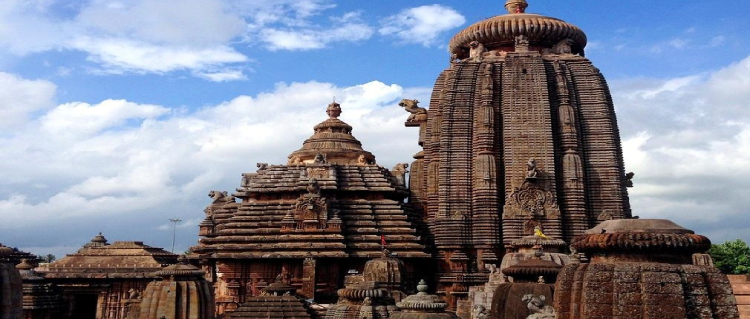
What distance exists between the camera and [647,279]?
7.04 meters

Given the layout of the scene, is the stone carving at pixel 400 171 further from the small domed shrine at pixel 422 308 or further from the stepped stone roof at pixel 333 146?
the small domed shrine at pixel 422 308

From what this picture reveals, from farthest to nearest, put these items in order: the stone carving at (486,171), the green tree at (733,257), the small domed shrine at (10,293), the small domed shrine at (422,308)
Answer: the green tree at (733,257)
the stone carving at (486,171)
the small domed shrine at (10,293)
the small domed shrine at (422,308)

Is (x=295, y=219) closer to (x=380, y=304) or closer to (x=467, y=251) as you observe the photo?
(x=467, y=251)

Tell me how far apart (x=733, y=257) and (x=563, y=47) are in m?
27.4

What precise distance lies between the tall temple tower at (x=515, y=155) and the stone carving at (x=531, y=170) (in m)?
0.05

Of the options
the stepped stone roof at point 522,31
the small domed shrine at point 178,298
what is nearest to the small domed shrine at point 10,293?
the small domed shrine at point 178,298

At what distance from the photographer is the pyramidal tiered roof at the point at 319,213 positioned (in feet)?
110

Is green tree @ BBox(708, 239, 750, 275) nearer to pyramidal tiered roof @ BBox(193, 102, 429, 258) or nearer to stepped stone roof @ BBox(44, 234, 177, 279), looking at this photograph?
pyramidal tiered roof @ BBox(193, 102, 429, 258)

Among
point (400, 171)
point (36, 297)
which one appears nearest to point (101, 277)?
point (36, 297)

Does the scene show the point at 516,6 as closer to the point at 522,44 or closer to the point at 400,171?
the point at 522,44

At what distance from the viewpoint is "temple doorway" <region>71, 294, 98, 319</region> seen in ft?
124

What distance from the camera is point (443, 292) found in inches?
1307

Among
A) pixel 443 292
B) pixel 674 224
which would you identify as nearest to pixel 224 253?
pixel 443 292

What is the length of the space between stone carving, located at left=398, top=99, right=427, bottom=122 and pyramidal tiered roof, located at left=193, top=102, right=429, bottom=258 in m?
3.23
